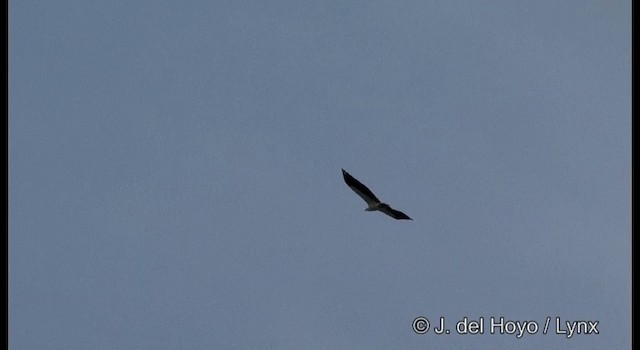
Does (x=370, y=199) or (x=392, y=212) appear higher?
(x=370, y=199)

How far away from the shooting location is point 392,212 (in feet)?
184

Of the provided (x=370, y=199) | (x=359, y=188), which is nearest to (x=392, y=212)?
(x=370, y=199)

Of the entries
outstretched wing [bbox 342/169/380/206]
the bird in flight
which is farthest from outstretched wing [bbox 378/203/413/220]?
outstretched wing [bbox 342/169/380/206]

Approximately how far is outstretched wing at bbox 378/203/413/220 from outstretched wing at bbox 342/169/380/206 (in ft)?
1.88

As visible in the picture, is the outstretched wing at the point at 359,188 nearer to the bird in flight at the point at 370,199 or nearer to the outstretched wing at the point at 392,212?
the bird in flight at the point at 370,199

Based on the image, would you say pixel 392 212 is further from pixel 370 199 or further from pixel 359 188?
pixel 359 188

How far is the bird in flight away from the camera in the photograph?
55500 mm

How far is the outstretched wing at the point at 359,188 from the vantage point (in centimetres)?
5545

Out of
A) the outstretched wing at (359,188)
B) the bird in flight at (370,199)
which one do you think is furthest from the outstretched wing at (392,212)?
the outstretched wing at (359,188)

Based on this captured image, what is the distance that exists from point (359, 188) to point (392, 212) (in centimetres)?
288
